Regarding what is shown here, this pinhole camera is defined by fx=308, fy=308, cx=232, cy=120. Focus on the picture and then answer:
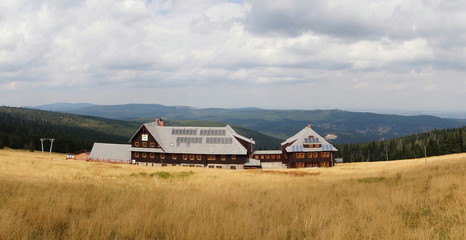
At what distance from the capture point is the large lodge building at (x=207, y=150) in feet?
249

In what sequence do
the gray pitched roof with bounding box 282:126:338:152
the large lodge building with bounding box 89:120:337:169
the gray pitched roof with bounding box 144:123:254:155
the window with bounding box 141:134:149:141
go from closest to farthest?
the gray pitched roof with bounding box 144:123:254:155 < the large lodge building with bounding box 89:120:337:169 < the window with bounding box 141:134:149:141 < the gray pitched roof with bounding box 282:126:338:152

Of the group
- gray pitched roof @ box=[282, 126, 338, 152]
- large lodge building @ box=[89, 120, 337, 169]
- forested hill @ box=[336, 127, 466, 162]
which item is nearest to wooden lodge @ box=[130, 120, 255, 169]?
large lodge building @ box=[89, 120, 337, 169]

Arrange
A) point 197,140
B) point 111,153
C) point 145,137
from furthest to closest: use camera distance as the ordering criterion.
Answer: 1. point 111,153
2. point 145,137
3. point 197,140

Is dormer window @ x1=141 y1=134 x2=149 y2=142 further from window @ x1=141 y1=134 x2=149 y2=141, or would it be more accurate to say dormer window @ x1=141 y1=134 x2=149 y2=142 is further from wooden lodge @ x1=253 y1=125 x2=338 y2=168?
wooden lodge @ x1=253 y1=125 x2=338 y2=168

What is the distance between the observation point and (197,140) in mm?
78438

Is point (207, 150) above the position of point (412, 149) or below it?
above

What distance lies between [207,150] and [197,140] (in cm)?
433

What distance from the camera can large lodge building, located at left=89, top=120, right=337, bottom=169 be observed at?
75.9 m

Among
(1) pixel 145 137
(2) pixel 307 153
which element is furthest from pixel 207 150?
Answer: (2) pixel 307 153

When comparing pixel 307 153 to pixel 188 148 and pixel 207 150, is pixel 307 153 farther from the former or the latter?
pixel 188 148

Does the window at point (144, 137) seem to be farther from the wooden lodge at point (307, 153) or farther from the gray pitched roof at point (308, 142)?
the gray pitched roof at point (308, 142)

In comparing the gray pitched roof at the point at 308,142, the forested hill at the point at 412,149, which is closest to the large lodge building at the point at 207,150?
the gray pitched roof at the point at 308,142

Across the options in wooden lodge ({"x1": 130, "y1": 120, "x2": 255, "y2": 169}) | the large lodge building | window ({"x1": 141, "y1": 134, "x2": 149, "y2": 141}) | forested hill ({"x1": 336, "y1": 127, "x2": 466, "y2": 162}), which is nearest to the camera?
wooden lodge ({"x1": 130, "y1": 120, "x2": 255, "y2": 169})

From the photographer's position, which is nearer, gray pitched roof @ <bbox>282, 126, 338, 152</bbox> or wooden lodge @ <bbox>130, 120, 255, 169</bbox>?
wooden lodge @ <bbox>130, 120, 255, 169</bbox>
